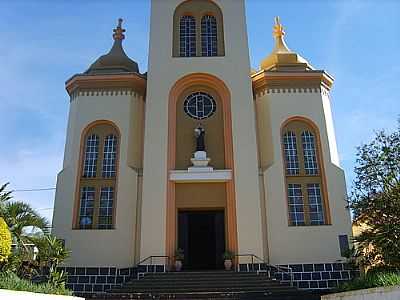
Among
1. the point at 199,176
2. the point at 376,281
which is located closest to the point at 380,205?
the point at 376,281

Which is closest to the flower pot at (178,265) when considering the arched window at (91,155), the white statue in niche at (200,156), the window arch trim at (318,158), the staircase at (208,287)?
the staircase at (208,287)

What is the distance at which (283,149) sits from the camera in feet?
63.4

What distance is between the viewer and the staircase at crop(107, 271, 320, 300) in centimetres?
1320

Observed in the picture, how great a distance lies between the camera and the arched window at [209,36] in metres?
21.1

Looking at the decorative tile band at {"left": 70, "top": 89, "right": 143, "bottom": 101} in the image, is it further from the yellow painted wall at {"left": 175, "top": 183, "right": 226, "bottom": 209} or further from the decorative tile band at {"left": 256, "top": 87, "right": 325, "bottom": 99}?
the decorative tile band at {"left": 256, "top": 87, "right": 325, "bottom": 99}

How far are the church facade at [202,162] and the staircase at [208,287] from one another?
5.41ft

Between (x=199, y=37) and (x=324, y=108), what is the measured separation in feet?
23.5

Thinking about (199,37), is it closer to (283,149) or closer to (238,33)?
(238,33)

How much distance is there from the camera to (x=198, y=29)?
21.6m

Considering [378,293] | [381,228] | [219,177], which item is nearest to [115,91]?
[219,177]

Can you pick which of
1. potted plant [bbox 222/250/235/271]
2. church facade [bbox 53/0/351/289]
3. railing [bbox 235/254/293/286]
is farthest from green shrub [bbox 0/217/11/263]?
railing [bbox 235/254/293/286]

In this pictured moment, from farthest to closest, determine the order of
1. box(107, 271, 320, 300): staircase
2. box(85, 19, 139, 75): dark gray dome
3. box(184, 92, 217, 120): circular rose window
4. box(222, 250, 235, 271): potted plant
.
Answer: box(85, 19, 139, 75): dark gray dome → box(184, 92, 217, 120): circular rose window → box(222, 250, 235, 271): potted plant → box(107, 271, 320, 300): staircase

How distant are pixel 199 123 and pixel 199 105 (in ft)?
3.52

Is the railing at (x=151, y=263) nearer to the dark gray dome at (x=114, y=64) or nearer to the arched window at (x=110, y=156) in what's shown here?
the arched window at (x=110, y=156)
